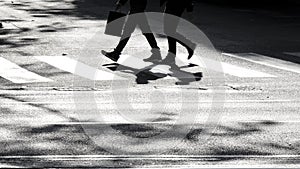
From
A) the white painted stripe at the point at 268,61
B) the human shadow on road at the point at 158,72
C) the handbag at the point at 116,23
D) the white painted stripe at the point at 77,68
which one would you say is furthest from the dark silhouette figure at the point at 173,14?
the white painted stripe at the point at 77,68

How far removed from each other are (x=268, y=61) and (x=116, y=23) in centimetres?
272

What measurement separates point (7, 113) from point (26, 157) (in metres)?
2.46

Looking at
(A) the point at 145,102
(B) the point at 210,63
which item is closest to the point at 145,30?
(B) the point at 210,63

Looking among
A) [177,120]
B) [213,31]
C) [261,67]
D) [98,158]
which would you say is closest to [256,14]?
[213,31]

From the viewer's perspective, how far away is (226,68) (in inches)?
592

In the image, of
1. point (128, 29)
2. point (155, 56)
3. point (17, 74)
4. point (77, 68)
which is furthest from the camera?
point (155, 56)

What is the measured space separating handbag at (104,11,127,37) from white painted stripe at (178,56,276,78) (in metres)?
1.30

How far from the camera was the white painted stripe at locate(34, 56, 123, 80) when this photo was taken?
13.8 metres

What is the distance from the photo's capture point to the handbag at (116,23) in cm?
1527

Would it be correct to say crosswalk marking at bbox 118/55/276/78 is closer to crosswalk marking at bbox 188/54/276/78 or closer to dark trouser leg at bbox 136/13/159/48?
crosswalk marking at bbox 188/54/276/78

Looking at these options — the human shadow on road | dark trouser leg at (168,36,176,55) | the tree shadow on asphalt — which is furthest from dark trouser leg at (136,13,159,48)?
the tree shadow on asphalt

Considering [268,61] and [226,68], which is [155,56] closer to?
[226,68]

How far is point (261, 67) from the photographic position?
15180mm

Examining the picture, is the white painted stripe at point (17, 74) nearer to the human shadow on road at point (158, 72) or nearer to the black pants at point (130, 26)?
the human shadow on road at point (158, 72)
